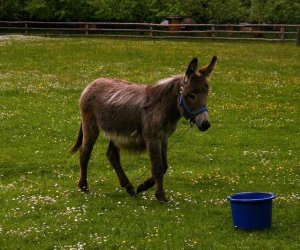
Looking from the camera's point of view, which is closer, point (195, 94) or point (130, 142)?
point (195, 94)

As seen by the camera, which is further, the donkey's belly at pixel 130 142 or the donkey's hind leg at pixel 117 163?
the donkey's hind leg at pixel 117 163

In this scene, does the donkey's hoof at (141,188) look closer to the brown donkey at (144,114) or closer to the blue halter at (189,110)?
the brown donkey at (144,114)

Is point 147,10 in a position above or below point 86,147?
below

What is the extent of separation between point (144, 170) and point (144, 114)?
263 centimetres

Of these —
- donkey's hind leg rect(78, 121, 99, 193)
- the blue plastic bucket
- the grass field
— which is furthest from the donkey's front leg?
the blue plastic bucket

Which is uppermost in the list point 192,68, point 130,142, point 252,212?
point 192,68

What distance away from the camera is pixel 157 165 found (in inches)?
388

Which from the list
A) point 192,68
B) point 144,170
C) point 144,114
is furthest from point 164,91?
point 144,170

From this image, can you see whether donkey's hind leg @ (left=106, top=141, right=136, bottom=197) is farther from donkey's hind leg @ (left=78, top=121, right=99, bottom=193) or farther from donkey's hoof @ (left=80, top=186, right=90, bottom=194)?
donkey's hoof @ (left=80, top=186, right=90, bottom=194)

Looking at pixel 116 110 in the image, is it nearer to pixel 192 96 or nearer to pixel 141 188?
pixel 141 188

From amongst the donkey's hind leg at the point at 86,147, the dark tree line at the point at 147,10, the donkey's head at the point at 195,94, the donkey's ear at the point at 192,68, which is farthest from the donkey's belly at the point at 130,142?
the dark tree line at the point at 147,10

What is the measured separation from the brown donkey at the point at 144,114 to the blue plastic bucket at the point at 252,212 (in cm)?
146

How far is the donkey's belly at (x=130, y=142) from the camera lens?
10.3 meters

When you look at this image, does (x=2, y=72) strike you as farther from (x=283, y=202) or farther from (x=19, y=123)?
(x=283, y=202)
